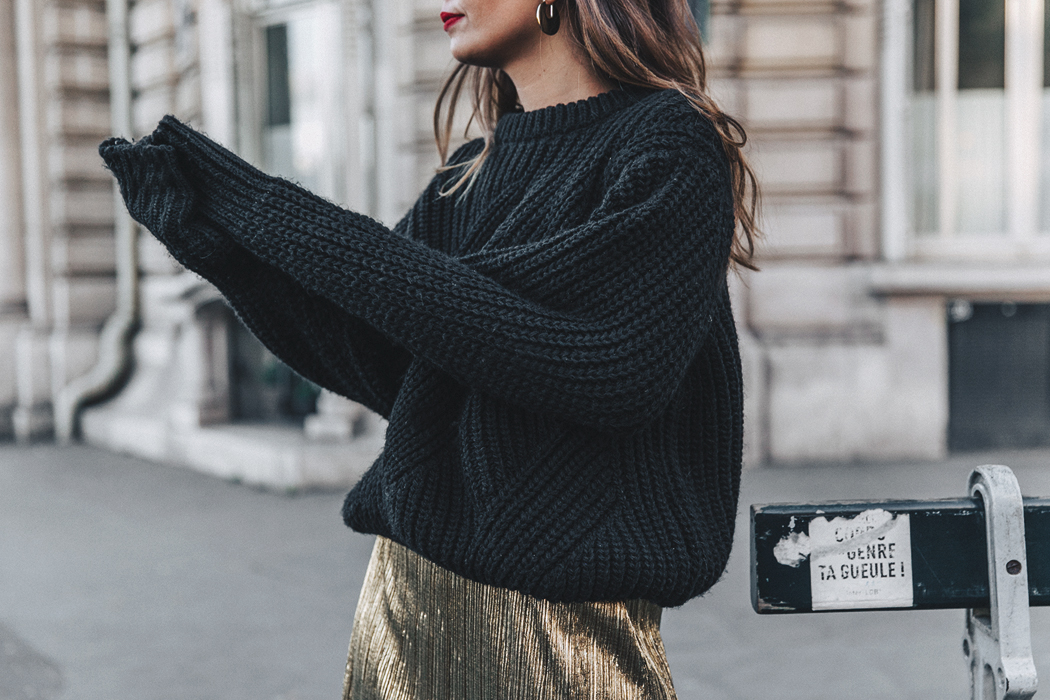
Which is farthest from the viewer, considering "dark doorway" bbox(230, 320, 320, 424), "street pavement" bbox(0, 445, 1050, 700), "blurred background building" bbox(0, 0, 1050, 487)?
"dark doorway" bbox(230, 320, 320, 424)

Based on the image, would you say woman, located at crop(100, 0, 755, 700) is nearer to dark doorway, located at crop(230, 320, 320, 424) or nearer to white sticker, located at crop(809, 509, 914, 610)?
white sticker, located at crop(809, 509, 914, 610)

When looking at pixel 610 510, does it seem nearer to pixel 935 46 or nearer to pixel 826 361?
pixel 826 361

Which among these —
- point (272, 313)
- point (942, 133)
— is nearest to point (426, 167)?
point (942, 133)

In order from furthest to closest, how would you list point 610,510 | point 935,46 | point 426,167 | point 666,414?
point 935,46, point 426,167, point 666,414, point 610,510

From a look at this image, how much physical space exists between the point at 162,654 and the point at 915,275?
5.57 meters

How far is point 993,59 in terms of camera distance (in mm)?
7609

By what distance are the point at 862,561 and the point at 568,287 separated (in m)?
0.62

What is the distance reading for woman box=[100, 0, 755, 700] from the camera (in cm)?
130

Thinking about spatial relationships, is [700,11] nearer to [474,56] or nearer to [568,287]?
[474,56]

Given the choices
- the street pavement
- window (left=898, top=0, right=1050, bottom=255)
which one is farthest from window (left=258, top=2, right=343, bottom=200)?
window (left=898, top=0, right=1050, bottom=255)

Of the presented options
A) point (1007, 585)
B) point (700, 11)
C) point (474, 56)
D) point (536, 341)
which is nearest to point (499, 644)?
point (536, 341)

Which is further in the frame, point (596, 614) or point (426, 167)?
point (426, 167)

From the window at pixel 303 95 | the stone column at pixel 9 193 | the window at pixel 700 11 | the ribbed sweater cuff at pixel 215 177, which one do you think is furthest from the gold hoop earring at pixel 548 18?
the stone column at pixel 9 193

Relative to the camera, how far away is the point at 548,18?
5.20 ft
